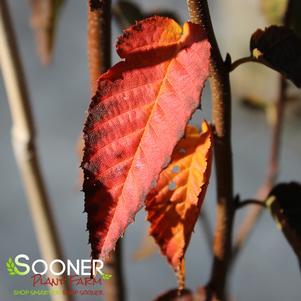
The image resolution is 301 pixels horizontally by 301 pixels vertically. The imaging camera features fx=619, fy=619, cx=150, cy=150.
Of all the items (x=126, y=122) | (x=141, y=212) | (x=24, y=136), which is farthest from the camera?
(x=141, y=212)

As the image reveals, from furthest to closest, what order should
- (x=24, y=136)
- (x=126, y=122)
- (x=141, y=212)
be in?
(x=141, y=212), (x=24, y=136), (x=126, y=122)

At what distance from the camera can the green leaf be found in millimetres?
273

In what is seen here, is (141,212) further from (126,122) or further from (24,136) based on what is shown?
(126,122)

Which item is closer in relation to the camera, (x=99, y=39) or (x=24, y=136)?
(x=99, y=39)

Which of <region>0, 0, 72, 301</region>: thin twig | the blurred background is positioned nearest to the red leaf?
<region>0, 0, 72, 301</region>: thin twig

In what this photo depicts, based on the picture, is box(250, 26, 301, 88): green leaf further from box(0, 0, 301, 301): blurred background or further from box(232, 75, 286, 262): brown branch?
box(0, 0, 301, 301): blurred background

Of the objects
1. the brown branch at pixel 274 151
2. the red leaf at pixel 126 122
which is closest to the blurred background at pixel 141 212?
the brown branch at pixel 274 151

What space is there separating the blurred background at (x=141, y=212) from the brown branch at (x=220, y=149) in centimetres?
62

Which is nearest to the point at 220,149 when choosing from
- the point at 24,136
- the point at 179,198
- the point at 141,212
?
the point at 179,198

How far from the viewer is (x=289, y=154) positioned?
51.3 inches

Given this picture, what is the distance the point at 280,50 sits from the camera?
11.0 inches

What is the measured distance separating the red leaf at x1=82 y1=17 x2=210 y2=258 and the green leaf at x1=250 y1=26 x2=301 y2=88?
0.04 metres

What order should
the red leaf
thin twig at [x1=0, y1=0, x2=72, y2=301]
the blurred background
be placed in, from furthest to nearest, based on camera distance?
the blurred background
thin twig at [x1=0, y1=0, x2=72, y2=301]
the red leaf

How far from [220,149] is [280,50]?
0.06m
